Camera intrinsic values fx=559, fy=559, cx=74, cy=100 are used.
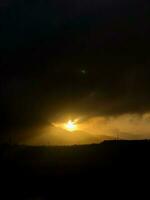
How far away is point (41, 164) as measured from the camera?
5862cm

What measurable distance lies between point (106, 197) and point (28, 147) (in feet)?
50.9

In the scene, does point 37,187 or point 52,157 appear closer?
point 37,187

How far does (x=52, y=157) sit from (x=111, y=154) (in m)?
6.47

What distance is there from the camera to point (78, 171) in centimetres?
5547

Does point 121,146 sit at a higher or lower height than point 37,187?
higher

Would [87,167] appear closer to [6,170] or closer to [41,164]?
[41,164]

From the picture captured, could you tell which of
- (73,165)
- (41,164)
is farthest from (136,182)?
(41,164)

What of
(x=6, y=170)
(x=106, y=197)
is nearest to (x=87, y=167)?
(x=106, y=197)

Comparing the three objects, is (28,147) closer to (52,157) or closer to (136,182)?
(52,157)

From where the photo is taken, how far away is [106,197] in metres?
51.7

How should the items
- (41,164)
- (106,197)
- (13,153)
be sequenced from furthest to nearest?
(13,153) < (41,164) < (106,197)

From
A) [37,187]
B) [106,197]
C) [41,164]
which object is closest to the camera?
[106,197]

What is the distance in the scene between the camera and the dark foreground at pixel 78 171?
175ft

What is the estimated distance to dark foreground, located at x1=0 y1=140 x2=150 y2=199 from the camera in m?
53.5
